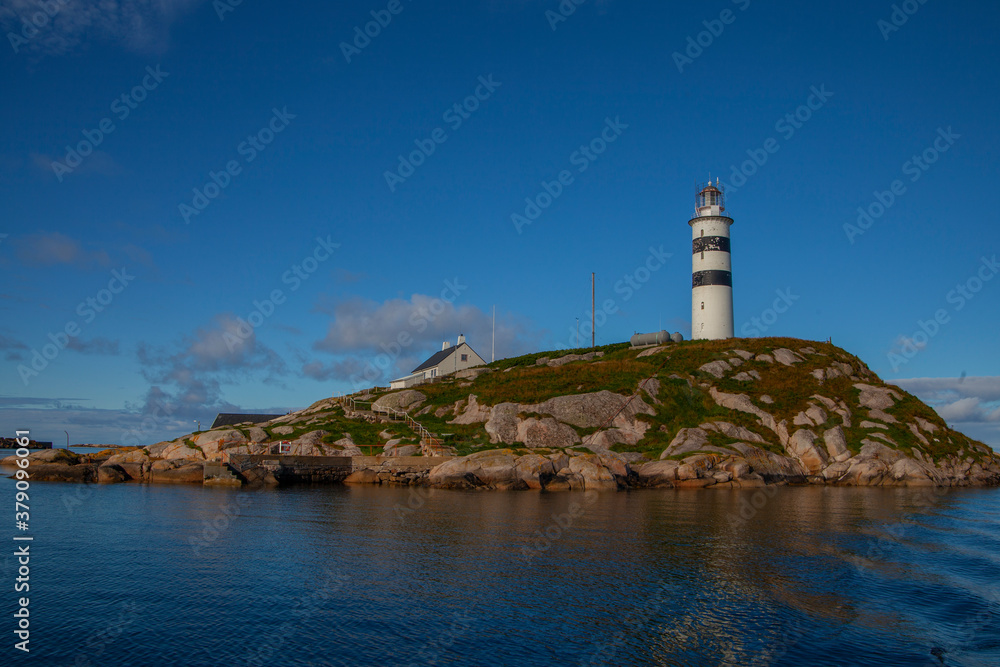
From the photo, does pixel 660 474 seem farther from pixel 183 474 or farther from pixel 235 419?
pixel 235 419

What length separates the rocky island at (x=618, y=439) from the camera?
170 feet

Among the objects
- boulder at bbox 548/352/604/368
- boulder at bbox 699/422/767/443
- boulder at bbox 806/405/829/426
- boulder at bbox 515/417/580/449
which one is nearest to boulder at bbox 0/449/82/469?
boulder at bbox 515/417/580/449

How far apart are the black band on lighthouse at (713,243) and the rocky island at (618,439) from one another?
53.3 ft

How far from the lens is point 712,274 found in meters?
81.8

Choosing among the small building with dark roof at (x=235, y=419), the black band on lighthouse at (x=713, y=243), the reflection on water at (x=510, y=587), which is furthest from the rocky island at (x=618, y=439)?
the small building with dark roof at (x=235, y=419)

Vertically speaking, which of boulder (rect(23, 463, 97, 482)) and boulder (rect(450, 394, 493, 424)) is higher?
boulder (rect(450, 394, 493, 424))

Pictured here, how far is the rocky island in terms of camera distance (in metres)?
51.8

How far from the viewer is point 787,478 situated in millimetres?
54688

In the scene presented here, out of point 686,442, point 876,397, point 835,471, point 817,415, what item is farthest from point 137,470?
point 876,397

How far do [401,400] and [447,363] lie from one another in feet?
69.4

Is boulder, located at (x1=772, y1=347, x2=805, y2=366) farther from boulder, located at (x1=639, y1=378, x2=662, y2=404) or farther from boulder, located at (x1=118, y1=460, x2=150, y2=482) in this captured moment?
boulder, located at (x1=118, y1=460, x2=150, y2=482)

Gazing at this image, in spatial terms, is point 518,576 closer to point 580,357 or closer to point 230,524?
point 230,524

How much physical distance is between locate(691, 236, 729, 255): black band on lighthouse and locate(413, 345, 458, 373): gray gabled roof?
37.1m

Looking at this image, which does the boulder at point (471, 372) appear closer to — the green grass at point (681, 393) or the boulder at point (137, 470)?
the green grass at point (681, 393)
